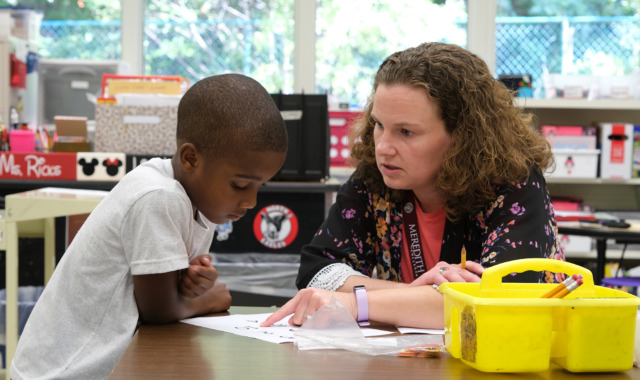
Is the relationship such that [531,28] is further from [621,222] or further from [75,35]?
[75,35]

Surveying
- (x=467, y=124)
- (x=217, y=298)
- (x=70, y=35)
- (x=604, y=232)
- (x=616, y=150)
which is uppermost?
(x=70, y=35)

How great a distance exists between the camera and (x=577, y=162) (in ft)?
14.9

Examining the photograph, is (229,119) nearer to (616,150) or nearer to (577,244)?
(577,244)

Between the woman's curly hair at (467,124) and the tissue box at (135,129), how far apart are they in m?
1.95

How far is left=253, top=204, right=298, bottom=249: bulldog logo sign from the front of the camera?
313 cm

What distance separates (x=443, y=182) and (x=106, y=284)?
66 centimetres

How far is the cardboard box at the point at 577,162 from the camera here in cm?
454

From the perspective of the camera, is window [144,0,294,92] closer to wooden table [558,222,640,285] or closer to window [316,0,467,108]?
window [316,0,467,108]

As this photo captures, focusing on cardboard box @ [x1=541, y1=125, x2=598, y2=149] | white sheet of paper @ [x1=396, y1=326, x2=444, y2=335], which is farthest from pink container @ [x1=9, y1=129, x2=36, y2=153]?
cardboard box @ [x1=541, y1=125, x2=598, y2=149]

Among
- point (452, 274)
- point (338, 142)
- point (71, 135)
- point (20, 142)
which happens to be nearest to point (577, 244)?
point (338, 142)

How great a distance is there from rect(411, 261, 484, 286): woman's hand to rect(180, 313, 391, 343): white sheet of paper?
161 millimetres

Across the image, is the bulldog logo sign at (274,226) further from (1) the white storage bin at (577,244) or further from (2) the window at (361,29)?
(2) the window at (361,29)

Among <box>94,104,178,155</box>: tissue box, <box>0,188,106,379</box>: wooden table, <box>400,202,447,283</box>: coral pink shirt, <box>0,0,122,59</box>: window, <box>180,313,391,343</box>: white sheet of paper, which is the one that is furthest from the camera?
<box>0,0,122,59</box>: window

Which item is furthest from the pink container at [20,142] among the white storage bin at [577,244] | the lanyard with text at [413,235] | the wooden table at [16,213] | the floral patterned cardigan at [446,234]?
the white storage bin at [577,244]
